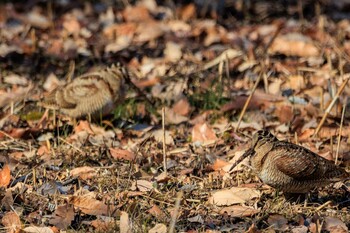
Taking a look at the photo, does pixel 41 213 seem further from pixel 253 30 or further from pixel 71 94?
pixel 253 30

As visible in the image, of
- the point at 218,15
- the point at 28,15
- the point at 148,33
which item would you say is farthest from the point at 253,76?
the point at 28,15

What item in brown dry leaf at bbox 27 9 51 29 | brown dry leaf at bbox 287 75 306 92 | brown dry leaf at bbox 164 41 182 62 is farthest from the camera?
brown dry leaf at bbox 27 9 51 29

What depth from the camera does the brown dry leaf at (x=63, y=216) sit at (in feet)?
16.2

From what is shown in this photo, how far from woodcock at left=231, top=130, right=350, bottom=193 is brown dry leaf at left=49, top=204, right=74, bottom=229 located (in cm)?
127

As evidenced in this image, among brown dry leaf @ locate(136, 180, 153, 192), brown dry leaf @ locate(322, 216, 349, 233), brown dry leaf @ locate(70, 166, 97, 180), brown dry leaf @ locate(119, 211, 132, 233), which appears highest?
brown dry leaf @ locate(119, 211, 132, 233)

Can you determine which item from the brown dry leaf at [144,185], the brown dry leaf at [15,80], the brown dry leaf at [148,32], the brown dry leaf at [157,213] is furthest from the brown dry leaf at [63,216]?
the brown dry leaf at [148,32]

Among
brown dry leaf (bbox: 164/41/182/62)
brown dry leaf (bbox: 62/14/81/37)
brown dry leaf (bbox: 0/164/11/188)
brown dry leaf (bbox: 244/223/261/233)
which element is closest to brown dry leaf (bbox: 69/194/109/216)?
brown dry leaf (bbox: 0/164/11/188)

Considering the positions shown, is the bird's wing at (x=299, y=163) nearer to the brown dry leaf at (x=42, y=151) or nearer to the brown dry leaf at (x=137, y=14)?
the brown dry leaf at (x=42, y=151)

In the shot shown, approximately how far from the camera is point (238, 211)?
5211mm

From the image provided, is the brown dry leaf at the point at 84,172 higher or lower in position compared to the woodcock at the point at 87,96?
lower

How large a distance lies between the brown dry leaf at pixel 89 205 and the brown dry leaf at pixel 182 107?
238 centimetres

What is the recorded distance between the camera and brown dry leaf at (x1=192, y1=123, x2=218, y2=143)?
680 centimetres

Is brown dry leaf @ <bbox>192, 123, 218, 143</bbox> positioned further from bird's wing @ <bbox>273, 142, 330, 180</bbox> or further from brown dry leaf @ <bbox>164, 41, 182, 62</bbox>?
brown dry leaf @ <bbox>164, 41, 182, 62</bbox>

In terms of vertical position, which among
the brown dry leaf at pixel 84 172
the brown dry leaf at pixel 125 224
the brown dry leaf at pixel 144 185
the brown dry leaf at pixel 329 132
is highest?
the brown dry leaf at pixel 125 224
